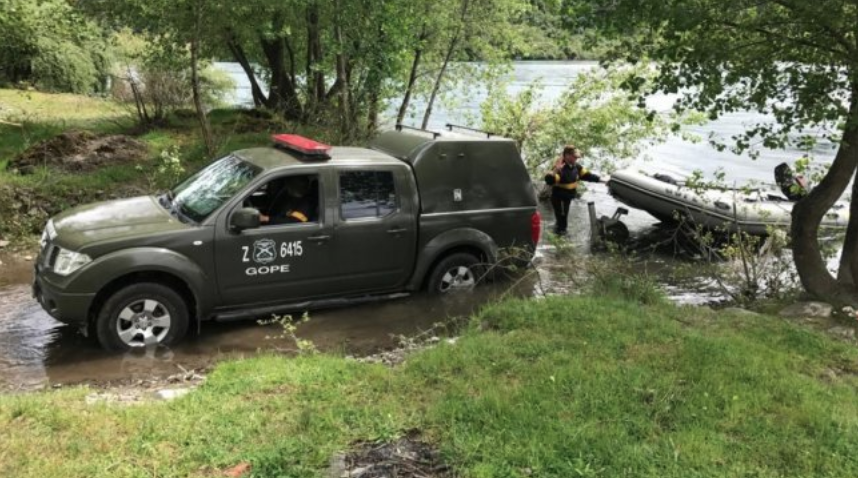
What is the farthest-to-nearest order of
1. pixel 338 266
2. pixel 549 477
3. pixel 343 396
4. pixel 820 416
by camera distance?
pixel 338 266
pixel 343 396
pixel 820 416
pixel 549 477

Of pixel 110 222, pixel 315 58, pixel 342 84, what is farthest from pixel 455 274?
pixel 315 58

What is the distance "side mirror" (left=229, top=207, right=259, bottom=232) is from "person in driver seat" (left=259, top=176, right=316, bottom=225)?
0.42 metres

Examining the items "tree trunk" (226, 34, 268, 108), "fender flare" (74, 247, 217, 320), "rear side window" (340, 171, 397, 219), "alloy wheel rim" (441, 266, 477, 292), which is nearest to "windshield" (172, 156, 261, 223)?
"fender flare" (74, 247, 217, 320)

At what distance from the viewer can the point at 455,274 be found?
8.41 meters

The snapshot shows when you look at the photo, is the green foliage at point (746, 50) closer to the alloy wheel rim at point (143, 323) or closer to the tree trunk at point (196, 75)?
the alloy wheel rim at point (143, 323)

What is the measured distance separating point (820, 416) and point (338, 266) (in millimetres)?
4675

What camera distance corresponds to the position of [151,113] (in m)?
16.5

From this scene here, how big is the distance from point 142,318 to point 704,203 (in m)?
9.94

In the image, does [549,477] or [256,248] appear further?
[256,248]

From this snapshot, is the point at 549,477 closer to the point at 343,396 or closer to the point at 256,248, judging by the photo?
the point at 343,396

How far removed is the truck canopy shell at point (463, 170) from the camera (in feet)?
26.8

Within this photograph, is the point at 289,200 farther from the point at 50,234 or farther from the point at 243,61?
the point at 243,61

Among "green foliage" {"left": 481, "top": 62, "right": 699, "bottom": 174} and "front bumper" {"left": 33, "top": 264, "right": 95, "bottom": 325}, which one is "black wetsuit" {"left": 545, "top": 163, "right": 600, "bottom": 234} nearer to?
"green foliage" {"left": 481, "top": 62, "right": 699, "bottom": 174}

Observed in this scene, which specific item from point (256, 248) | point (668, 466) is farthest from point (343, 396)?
point (256, 248)
